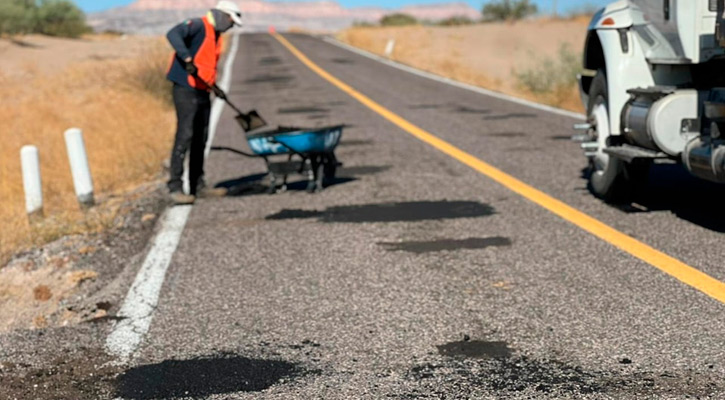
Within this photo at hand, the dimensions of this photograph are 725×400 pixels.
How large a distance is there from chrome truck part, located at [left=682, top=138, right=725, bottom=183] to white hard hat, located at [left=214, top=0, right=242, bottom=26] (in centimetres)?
408

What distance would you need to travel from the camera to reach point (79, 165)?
363 inches

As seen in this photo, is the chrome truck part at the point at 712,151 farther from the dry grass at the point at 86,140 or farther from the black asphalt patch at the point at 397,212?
the dry grass at the point at 86,140

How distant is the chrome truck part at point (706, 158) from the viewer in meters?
6.25

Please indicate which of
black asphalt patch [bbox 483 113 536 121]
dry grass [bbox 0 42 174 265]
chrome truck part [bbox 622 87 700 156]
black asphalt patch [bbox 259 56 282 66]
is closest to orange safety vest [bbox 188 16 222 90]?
dry grass [bbox 0 42 174 265]

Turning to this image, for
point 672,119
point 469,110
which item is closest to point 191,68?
point 672,119

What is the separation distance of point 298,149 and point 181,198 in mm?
1098

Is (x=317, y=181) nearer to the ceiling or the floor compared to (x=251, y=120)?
nearer to the floor

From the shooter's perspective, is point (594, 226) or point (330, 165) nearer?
point (594, 226)

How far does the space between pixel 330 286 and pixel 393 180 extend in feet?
13.0

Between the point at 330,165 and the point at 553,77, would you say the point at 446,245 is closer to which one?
the point at 330,165

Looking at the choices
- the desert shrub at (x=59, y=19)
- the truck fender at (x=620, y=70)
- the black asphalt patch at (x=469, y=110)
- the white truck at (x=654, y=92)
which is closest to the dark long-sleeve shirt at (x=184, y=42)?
the white truck at (x=654, y=92)

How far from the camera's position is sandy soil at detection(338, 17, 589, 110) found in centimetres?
3531

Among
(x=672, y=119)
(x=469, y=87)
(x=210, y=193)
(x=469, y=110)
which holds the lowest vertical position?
(x=469, y=87)

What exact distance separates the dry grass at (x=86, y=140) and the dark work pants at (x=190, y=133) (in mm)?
655
